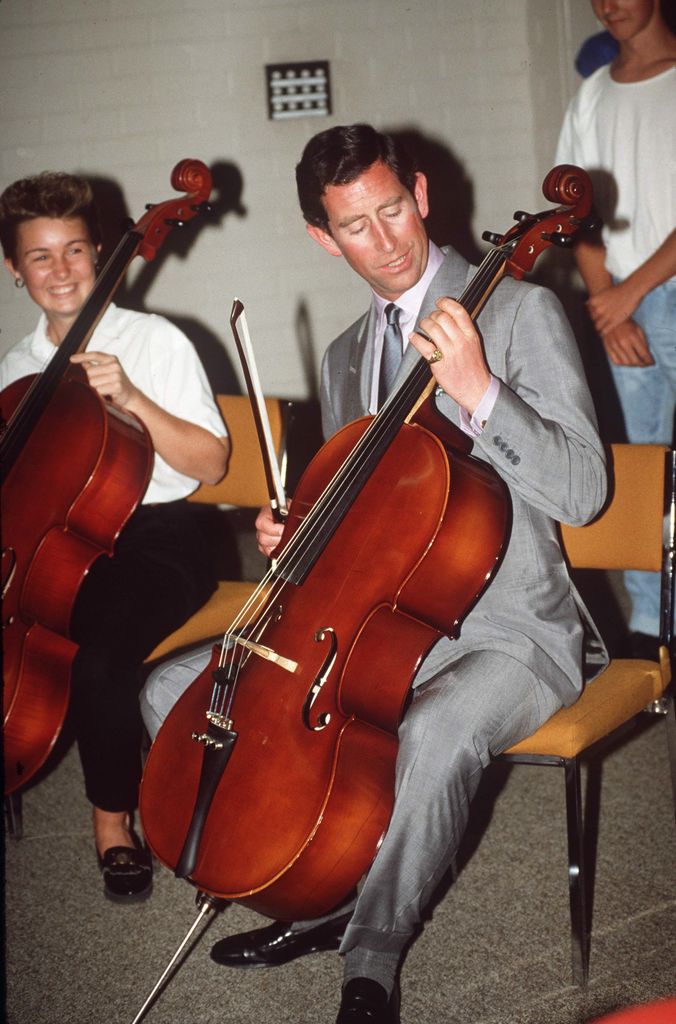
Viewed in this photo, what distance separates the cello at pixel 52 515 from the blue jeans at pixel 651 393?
1310mm

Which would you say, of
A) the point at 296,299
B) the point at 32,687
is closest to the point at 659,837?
the point at 32,687

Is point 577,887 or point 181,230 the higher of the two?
point 181,230

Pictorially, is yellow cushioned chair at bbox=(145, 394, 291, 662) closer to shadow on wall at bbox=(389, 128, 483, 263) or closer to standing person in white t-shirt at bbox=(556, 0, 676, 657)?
standing person in white t-shirt at bbox=(556, 0, 676, 657)

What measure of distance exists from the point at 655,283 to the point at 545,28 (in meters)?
1.72

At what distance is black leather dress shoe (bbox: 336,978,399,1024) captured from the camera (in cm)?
144

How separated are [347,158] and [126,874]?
4.56 feet

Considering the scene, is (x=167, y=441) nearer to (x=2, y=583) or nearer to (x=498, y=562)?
(x=2, y=583)

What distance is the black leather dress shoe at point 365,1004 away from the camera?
144 cm

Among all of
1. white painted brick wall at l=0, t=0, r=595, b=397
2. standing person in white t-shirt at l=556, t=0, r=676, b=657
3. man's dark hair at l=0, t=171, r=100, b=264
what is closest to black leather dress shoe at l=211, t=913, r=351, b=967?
standing person in white t-shirt at l=556, t=0, r=676, b=657

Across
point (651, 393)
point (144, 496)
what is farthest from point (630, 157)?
point (144, 496)

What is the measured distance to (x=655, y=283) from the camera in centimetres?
241

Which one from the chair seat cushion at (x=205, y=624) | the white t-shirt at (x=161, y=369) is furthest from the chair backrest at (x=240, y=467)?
the chair seat cushion at (x=205, y=624)

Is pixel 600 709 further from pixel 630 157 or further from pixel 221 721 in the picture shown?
pixel 630 157

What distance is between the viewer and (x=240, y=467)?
90.5 inches
